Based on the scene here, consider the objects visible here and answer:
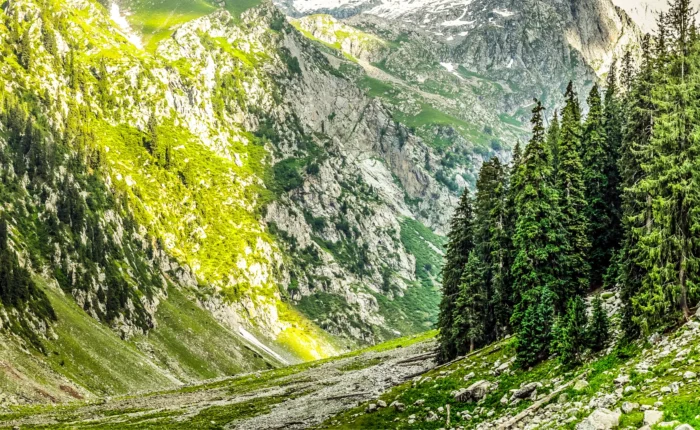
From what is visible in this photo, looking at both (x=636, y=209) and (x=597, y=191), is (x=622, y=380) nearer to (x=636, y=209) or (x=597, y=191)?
(x=636, y=209)

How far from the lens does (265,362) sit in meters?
199

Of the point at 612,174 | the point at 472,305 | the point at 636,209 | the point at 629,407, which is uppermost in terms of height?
the point at 612,174

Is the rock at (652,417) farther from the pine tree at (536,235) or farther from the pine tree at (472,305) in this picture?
the pine tree at (472,305)

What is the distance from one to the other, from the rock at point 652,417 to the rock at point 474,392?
19.1 m

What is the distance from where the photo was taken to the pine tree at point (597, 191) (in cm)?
6156

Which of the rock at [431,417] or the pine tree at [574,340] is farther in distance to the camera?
the rock at [431,417]

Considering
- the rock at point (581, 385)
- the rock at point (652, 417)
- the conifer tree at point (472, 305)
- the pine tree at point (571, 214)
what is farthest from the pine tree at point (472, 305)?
the rock at point (652, 417)

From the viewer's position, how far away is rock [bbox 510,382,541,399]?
38.6 m

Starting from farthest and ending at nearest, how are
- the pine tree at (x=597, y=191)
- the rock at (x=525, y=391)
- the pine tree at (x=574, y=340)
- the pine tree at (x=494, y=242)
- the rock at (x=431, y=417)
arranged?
the pine tree at (x=494, y=242) → the pine tree at (x=597, y=191) → the rock at (x=431, y=417) → the pine tree at (x=574, y=340) → the rock at (x=525, y=391)

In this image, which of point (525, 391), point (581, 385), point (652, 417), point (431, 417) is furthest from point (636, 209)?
point (652, 417)

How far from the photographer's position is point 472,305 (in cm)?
6938

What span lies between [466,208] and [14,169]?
158260mm

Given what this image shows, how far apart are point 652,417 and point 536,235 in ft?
94.8

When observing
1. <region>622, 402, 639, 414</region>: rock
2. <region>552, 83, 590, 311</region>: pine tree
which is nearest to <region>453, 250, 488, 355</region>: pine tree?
<region>552, 83, 590, 311</region>: pine tree
